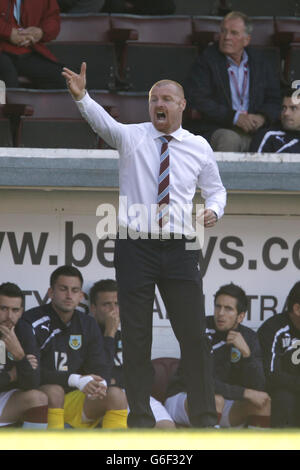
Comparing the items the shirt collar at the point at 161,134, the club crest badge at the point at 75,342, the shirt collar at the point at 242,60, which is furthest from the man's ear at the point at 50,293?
the shirt collar at the point at 242,60

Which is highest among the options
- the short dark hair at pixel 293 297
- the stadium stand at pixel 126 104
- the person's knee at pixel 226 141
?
the stadium stand at pixel 126 104

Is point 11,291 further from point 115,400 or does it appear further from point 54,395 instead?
point 115,400

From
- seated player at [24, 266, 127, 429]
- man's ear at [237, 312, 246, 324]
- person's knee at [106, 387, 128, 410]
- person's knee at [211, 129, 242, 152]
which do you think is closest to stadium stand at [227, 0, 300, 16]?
person's knee at [211, 129, 242, 152]

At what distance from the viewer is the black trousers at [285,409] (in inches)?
240

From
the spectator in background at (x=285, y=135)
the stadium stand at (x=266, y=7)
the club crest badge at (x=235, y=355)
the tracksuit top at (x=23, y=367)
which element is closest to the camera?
the tracksuit top at (x=23, y=367)

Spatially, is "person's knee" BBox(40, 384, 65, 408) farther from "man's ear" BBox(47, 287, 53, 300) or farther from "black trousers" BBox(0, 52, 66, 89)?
"black trousers" BBox(0, 52, 66, 89)

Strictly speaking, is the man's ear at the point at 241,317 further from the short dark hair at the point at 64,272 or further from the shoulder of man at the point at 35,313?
the shoulder of man at the point at 35,313

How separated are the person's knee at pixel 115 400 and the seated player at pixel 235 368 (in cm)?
27

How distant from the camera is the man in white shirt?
4391 millimetres

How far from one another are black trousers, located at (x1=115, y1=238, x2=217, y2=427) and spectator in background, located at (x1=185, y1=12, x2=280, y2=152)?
225 cm

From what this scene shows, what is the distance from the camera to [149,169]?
4438 mm

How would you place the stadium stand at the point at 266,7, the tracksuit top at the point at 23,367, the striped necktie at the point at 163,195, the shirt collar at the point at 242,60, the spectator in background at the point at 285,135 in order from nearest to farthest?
the striped necktie at the point at 163,195 < the tracksuit top at the point at 23,367 < the spectator in background at the point at 285,135 < the shirt collar at the point at 242,60 < the stadium stand at the point at 266,7

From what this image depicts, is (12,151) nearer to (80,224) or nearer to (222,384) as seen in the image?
(80,224)

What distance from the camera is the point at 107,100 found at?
7.09m
